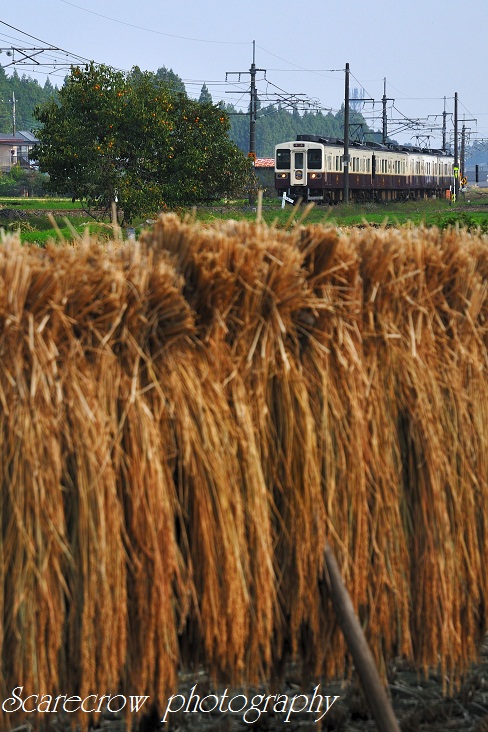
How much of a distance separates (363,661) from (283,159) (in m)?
31.9

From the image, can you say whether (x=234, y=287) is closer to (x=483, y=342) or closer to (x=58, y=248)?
(x=58, y=248)

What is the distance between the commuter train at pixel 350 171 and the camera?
33938 millimetres

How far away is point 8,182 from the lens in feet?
191

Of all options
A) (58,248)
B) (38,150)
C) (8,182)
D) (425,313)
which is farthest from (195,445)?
(8,182)

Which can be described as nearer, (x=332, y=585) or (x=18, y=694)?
(x=18, y=694)

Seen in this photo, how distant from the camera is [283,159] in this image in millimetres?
→ 34188

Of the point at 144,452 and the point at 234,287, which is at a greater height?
the point at 234,287

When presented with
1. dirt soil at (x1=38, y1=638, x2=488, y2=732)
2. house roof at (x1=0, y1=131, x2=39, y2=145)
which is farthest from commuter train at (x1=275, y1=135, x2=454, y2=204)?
house roof at (x1=0, y1=131, x2=39, y2=145)

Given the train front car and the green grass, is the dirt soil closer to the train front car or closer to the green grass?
the train front car

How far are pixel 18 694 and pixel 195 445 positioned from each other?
0.79 metres

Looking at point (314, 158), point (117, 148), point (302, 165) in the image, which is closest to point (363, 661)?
point (117, 148)

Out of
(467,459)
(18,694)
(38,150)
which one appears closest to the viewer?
(18,694)

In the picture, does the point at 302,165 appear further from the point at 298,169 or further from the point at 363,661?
the point at 363,661

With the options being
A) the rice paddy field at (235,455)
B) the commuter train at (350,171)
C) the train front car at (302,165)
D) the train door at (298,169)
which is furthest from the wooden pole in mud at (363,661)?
the train door at (298,169)
